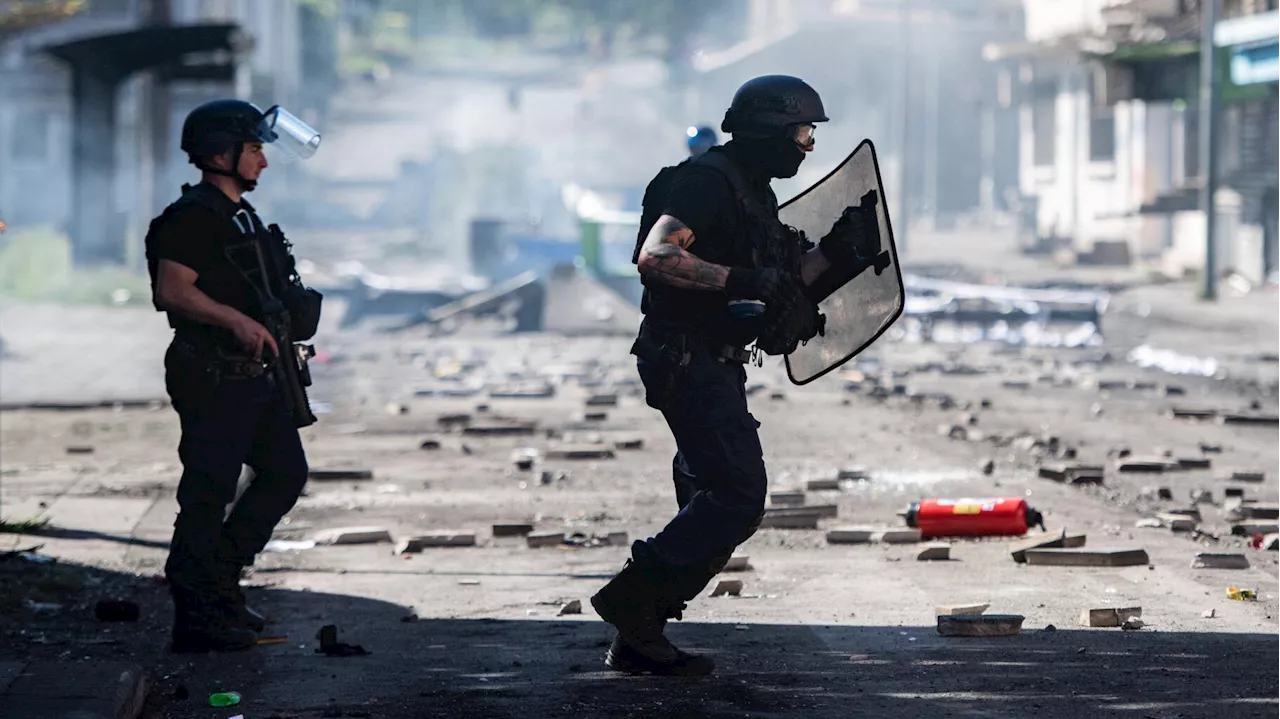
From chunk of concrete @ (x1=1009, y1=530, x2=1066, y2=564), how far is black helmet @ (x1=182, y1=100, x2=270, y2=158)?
10.9 feet

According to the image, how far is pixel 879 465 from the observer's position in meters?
10.7

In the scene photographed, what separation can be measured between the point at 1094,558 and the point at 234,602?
3.23 meters

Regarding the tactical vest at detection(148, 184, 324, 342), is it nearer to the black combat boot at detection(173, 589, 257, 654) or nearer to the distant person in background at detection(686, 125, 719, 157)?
the black combat boot at detection(173, 589, 257, 654)

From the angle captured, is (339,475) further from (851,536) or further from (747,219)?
(747,219)

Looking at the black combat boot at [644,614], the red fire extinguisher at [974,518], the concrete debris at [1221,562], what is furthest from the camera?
the red fire extinguisher at [974,518]

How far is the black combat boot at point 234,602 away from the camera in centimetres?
614

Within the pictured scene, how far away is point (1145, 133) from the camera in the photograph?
33.2 m

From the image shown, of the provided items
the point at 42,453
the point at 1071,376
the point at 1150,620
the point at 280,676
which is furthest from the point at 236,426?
the point at 1071,376

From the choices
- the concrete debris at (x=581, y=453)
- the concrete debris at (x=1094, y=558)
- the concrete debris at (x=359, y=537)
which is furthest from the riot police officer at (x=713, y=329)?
the concrete debris at (x=581, y=453)

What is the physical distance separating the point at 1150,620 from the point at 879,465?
15.4 ft

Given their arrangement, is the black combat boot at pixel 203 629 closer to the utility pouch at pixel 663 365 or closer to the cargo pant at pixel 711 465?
the cargo pant at pixel 711 465

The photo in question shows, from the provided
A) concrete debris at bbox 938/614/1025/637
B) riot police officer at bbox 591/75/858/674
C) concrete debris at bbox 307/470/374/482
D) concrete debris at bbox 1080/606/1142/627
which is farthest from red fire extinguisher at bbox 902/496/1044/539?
concrete debris at bbox 307/470/374/482

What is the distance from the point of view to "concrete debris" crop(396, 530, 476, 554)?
8.20 meters

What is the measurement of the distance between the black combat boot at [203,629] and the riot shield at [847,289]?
6.55ft
